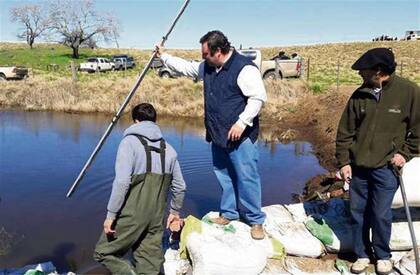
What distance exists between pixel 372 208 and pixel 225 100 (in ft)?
5.11

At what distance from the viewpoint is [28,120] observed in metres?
13.5

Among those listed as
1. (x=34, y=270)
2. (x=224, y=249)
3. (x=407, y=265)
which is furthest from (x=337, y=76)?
(x=34, y=270)

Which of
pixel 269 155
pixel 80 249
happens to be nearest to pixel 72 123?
pixel 269 155

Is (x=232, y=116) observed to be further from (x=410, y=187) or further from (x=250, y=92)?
(x=410, y=187)

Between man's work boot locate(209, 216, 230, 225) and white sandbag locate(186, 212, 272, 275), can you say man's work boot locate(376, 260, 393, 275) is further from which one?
man's work boot locate(209, 216, 230, 225)

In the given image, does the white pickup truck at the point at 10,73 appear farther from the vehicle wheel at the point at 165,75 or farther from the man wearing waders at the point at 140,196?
the man wearing waders at the point at 140,196

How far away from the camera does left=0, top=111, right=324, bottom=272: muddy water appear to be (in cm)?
533

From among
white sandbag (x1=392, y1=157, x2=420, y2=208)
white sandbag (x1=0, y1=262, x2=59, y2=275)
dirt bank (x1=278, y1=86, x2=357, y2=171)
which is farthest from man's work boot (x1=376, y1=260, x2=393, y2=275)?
dirt bank (x1=278, y1=86, x2=357, y2=171)

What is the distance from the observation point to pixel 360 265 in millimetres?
3773

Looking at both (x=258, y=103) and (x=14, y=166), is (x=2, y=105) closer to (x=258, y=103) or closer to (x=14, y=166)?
(x=14, y=166)

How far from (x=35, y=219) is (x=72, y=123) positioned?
293 inches

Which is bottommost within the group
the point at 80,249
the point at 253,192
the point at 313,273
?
the point at 80,249

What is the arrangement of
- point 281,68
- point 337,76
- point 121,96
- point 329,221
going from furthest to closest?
point 337,76
point 281,68
point 121,96
point 329,221

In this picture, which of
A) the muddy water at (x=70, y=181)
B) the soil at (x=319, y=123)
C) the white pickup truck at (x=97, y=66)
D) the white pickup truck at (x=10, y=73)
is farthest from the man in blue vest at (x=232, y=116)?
the white pickup truck at (x=97, y=66)
